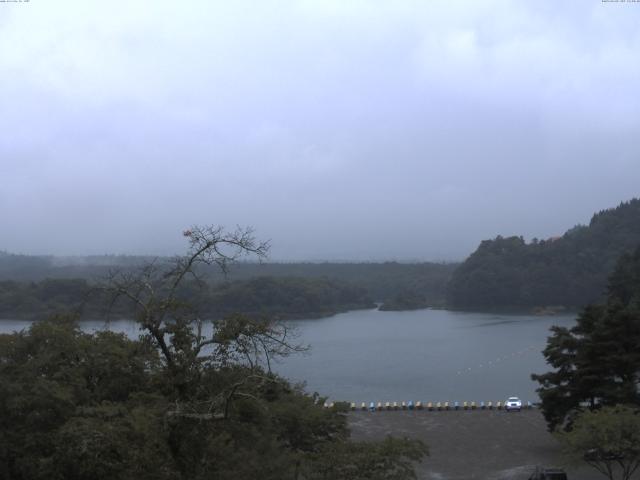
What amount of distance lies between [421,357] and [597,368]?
22.2 metres

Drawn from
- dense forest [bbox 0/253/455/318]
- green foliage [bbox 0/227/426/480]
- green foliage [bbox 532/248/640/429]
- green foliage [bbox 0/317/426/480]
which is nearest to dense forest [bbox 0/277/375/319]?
dense forest [bbox 0/253/455/318]

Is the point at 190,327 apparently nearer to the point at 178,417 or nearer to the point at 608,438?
the point at 178,417

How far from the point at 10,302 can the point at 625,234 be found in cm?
4838

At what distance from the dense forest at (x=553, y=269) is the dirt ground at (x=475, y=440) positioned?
136 feet

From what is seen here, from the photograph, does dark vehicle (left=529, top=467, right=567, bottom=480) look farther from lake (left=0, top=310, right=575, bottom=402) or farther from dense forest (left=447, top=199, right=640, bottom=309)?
dense forest (left=447, top=199, right=640, bottom=309)

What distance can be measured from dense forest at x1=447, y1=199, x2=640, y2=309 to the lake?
5.31 metres

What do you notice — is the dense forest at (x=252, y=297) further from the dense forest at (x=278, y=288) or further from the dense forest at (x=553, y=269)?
the dense forest at (x=553, y=269)

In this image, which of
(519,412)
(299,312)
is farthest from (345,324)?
(519,412)

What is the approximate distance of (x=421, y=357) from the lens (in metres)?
36.0

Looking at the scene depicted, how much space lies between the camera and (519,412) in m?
18.9

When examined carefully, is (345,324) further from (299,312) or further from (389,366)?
(389,366)

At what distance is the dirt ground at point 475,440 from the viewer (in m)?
12.6

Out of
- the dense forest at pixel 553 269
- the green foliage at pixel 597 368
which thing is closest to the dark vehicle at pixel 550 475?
the green foliage at pixel 597 368

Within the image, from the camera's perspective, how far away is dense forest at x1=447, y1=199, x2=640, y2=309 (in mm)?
58147
